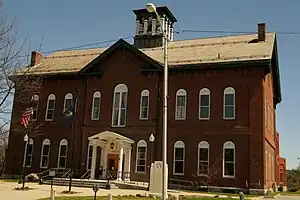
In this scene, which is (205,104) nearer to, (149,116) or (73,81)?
(149,116)

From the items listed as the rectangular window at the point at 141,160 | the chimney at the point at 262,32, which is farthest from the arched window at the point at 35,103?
the chimney at the point at 262,32

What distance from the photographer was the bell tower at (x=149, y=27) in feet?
135

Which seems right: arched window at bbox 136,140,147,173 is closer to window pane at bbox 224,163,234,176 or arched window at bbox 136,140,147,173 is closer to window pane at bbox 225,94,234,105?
window pane at bbox 224,163,234,176

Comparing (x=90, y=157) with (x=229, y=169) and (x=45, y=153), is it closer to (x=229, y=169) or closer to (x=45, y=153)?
(x=45, y=153)

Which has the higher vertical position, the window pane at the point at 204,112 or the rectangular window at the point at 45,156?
the window pane at the point at 204,112

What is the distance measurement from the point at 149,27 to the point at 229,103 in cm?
1485

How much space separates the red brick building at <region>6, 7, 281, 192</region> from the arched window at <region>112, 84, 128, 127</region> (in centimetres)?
9

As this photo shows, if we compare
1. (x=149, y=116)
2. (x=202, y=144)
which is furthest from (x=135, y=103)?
(x=202, y=144)

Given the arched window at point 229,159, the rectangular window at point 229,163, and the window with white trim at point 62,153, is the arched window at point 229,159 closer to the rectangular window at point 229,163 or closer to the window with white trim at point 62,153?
the rectangular window at point 229,163

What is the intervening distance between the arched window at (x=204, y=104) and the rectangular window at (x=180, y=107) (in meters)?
1.40

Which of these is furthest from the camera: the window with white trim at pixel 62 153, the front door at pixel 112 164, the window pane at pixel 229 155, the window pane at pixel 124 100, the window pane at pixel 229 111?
the window with white trim at pixel 62 153

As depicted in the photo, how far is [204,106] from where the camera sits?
105ft

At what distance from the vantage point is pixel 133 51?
116 feet

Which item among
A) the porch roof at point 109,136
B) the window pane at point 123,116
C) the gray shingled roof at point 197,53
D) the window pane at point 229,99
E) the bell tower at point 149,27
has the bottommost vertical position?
the porch roof at point 109,136
